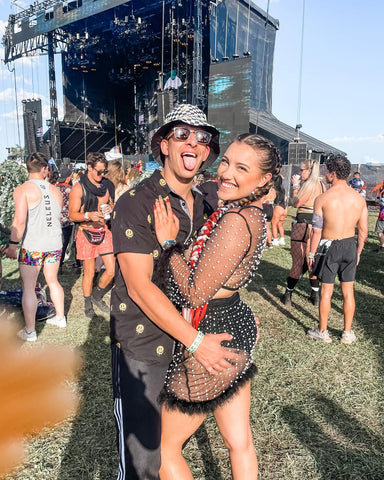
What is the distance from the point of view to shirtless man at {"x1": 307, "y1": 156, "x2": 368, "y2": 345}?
459 centimetres

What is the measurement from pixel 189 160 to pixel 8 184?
7.68 meters

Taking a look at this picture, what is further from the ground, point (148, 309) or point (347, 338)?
point (148, 309)

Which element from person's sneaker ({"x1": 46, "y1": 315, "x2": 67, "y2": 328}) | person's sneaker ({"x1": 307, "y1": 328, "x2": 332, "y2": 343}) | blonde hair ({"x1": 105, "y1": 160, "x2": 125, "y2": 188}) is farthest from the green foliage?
person's sneaker ({"x1": 307, "y1": 328, "x2": 332, "y2": 343})

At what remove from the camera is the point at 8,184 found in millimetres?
8125

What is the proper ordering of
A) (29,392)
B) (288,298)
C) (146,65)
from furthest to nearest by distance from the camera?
(146,65) → (288,298) → (29,392)

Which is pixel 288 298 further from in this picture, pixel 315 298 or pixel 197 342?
pixel 197 342

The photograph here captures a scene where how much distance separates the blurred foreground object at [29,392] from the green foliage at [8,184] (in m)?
3.79

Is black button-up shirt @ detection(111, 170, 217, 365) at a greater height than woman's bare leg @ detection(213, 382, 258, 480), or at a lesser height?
greater

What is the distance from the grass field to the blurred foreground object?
0.14 meters

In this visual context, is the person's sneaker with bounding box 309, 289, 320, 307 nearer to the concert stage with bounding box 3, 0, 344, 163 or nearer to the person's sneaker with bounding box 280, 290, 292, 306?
the person's sneaker with bounding box 280, 290, 292, 306

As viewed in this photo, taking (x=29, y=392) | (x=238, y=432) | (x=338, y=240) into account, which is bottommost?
(x=29, y=392)

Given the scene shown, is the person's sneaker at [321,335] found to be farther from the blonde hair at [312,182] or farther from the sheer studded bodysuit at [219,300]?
the sheer studded bodysuit at [219,300]

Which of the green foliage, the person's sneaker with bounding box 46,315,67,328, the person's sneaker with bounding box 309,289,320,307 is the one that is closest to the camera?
the person's sneaker with bounding box 46,315,67,328

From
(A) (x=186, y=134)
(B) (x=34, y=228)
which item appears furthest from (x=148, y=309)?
(B) (x=34, y=228)
